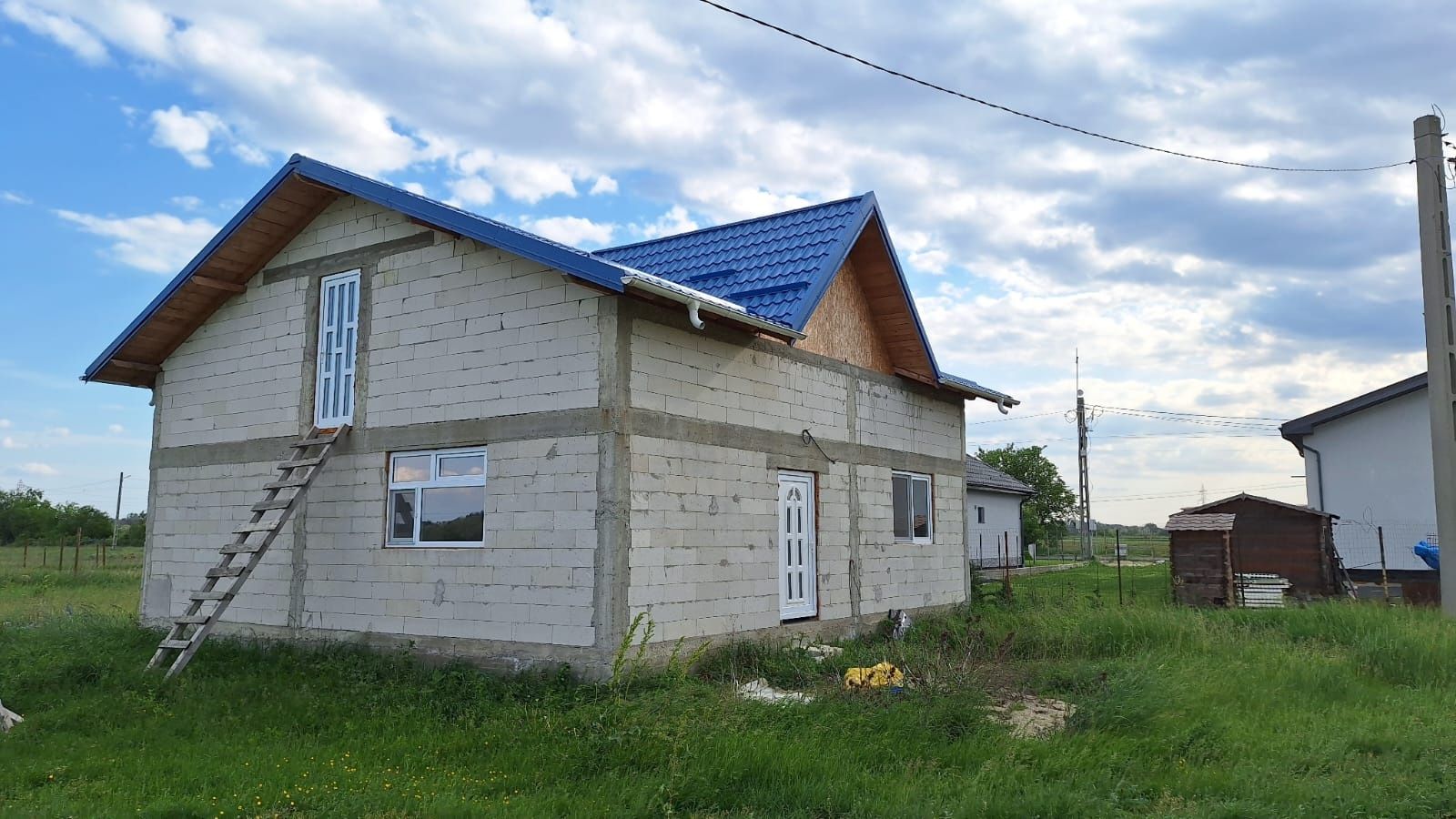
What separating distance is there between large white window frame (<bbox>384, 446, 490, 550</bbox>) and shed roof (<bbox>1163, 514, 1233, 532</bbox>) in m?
12.6

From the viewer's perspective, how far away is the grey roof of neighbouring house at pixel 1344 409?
2172 centimetres

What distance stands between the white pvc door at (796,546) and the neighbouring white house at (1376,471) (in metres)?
14.9

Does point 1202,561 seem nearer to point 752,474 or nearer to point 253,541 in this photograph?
point 752,474

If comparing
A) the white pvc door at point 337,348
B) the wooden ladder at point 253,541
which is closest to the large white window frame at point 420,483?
the wooden ladder at point 253,541

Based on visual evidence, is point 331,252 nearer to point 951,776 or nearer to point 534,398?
point 534,398

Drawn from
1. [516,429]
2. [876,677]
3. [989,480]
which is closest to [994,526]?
[989,480]

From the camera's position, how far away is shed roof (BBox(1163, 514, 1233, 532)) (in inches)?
701

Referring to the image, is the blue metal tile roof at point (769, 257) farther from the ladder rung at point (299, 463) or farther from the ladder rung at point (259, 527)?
the ladder rung at point (259, 527)

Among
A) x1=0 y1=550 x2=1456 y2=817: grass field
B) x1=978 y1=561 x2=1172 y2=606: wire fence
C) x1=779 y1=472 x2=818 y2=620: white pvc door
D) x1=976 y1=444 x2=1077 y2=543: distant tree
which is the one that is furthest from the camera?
x1=976 y1=444 x2=1077 y2=543: distant tree

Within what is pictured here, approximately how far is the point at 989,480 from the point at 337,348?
2955 cm

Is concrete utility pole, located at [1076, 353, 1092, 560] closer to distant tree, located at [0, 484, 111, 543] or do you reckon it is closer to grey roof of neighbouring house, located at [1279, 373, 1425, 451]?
grey roof of neighbouring house, located at [1279, 373, 1425, 451]

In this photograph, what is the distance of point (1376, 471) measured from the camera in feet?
74.2

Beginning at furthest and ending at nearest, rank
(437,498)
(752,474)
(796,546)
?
(796,546) < (752,474) < (437,498)

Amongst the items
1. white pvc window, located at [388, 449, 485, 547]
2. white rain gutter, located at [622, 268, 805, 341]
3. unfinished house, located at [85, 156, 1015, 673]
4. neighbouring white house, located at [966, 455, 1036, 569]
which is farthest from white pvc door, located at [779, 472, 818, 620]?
neighbouring white house, located at [966, 455, 1036, 569]
